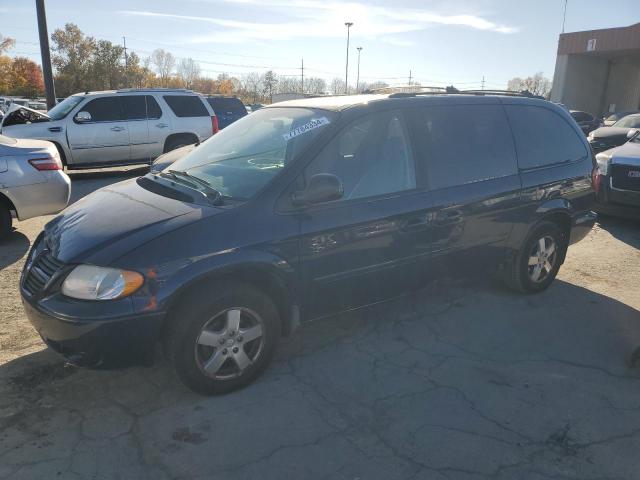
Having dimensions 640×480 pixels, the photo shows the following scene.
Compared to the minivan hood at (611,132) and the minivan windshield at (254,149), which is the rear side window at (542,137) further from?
the minivan hood at (611,132)

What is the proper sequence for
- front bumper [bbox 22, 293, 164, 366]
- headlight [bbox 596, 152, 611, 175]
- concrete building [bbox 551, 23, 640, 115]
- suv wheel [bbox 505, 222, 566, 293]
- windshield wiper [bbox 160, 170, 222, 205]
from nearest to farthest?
front bumper [bbox 22, 293, 164, 366], windshield wiper [bbox 160, 170, 222, 205], suv wheel [bbox 505, 222, 566, 293], headlight [bbox 596, 152, 611, 175], concrete building [bbox 551, 23, 640, 115]

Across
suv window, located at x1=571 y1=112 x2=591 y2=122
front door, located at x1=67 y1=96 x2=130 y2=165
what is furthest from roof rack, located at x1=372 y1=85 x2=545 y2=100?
suv window, located at x1=571 y1=112 x2=591 y2=122

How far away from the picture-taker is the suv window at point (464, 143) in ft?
12.8

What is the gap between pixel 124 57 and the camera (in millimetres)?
→ 58219

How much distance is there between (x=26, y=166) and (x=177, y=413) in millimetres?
4482

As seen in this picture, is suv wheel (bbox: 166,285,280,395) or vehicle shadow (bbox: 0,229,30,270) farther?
vehicle shadow (bbox: 0,229,30,270)

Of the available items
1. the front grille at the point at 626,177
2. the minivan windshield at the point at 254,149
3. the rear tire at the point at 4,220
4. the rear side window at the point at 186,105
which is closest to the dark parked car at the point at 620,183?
the front grille at the point at 626,177

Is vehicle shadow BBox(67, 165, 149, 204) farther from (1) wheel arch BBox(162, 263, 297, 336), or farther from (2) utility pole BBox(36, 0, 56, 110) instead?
(1) wheel arch BBox(162, 263, 297, 336)

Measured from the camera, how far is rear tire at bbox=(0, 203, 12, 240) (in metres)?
6.14

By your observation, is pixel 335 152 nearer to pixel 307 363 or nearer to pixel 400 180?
pixel 400 180

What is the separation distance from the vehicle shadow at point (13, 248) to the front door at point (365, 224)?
152 inches

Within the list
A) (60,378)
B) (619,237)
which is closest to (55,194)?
(60,378)

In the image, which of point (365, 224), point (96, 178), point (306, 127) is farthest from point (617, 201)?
point (96, 178)

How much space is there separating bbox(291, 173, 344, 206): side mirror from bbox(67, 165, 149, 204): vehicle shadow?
282 inches
